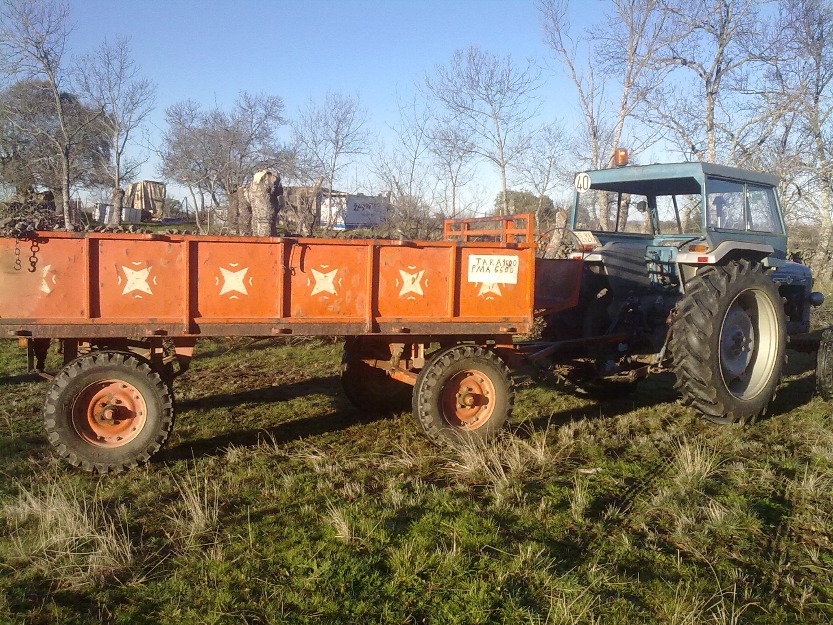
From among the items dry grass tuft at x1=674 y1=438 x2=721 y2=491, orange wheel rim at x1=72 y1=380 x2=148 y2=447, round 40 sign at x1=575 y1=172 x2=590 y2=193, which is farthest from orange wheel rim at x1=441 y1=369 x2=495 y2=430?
round 40 sign at x1=575 y1=172 x2=590 y2=193

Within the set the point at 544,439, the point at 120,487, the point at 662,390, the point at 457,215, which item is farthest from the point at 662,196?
the point at 457,215

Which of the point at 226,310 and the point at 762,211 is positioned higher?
the point at 762,211

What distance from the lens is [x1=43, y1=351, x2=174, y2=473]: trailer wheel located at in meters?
4.67

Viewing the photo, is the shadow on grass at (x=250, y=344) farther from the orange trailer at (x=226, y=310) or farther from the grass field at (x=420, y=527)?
the orange trailer at (x=226, y=310)

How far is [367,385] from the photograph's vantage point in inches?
262

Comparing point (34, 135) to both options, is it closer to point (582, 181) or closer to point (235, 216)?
point (235, 216)

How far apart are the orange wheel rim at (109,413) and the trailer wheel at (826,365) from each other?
22.4 ft

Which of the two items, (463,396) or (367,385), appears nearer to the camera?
(463,396)

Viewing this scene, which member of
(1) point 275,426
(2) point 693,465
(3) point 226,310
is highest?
(3) point 226,310

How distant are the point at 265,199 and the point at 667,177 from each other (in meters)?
6.25

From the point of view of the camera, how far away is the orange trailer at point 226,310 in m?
4.60

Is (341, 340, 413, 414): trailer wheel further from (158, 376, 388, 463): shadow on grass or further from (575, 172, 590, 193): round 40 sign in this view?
(575, 172, 590, 193): round 40 sign

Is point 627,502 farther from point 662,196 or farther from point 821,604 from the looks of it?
point 662,196

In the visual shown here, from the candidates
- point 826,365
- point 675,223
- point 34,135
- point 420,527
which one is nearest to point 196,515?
point 420,527
